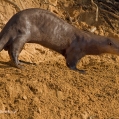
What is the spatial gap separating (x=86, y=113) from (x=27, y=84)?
78 centimetres

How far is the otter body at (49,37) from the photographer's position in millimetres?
5688

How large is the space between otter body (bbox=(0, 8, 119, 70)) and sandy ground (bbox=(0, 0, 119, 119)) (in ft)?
1.22

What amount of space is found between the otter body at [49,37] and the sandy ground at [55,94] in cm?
37

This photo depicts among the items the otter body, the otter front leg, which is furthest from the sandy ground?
the otter body

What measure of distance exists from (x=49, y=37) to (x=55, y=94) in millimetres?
1550

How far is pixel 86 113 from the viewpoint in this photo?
448cm

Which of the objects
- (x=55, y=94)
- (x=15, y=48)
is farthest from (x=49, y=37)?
(x=55, y=94)

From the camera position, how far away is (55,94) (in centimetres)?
470

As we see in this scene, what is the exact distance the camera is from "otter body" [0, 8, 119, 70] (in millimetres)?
5688

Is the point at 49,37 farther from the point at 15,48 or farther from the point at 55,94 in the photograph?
the point at 55,94

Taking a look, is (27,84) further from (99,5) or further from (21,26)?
(99,5)

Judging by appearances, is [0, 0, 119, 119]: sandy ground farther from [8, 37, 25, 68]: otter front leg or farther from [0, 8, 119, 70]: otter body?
[0, 8, 119, 70]: otter body

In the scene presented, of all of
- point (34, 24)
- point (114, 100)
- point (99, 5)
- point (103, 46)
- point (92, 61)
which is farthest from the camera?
point (99, 5)

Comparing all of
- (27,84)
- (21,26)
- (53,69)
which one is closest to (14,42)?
Result: (21,26)
